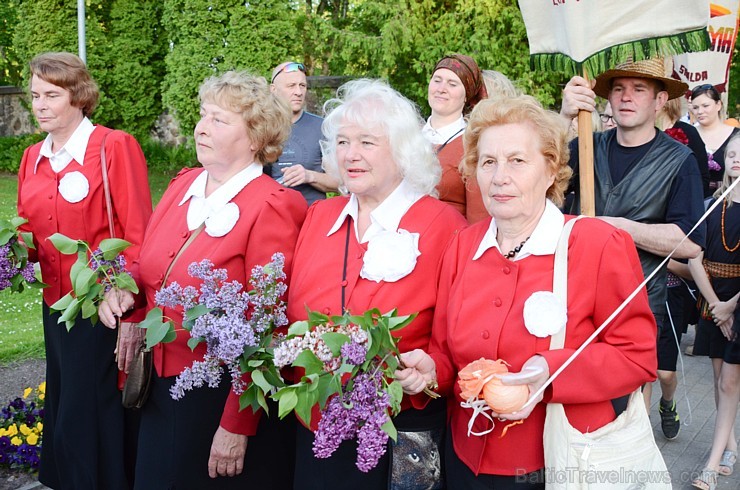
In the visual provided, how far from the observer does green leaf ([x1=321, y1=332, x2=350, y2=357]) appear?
7.09 feet

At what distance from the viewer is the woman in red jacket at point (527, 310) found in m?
2.35

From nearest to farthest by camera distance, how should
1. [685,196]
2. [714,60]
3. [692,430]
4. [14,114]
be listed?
[685,196] → [692,430] → [714,60] → [14,114]

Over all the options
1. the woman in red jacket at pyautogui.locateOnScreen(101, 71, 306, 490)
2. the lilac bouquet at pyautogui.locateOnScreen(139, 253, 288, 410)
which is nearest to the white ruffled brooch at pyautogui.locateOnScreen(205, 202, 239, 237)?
the woman in red jacket at pyautogui.locateOnScreen(101, 71, 306, 490)

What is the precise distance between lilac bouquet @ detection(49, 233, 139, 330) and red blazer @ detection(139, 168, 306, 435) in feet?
0.57

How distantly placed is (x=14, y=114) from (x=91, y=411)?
19.3m

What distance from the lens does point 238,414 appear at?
2.96m

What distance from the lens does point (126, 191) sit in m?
3.81

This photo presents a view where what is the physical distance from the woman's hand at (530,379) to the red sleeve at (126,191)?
218 centimetres

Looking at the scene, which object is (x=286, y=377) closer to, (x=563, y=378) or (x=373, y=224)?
(x=373, y=224)

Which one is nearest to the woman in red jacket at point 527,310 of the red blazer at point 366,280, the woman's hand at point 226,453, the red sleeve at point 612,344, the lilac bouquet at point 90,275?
the red sleeve at point 612,344

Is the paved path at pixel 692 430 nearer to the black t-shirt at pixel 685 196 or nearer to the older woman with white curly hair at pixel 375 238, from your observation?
the black t-shirt at pixel 685 196

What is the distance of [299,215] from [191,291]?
810 mm

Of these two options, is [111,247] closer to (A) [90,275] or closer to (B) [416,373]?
(A) [90,275]

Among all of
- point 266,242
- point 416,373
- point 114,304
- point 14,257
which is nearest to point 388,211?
point 266,242
